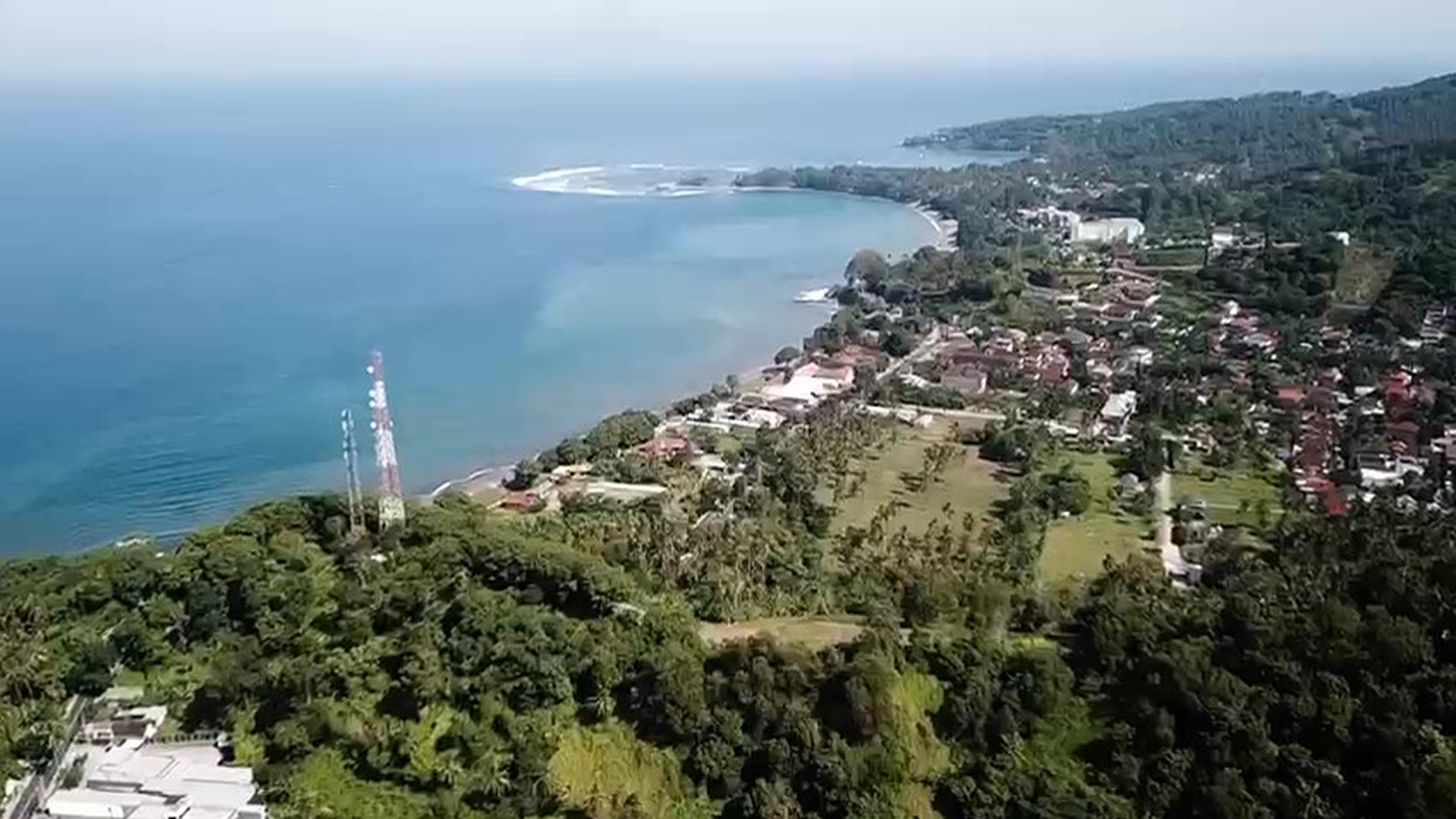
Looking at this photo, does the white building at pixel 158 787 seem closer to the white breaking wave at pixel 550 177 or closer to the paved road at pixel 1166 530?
the paved road at pixel 1166 530

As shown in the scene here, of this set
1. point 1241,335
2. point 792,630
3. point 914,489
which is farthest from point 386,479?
point 1241,335

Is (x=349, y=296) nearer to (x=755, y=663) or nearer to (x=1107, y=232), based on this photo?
(x=1107, y=232)

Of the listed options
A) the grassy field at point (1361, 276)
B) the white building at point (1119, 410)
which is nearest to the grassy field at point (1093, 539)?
the white building at point (1119, 410)

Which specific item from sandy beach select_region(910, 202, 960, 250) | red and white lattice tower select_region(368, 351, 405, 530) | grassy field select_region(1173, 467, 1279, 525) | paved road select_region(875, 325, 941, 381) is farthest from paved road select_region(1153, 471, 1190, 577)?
sandy beach select_region(910, 202, 960, 250)

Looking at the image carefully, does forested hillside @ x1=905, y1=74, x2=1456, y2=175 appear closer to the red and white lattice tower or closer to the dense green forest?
the dense green forest

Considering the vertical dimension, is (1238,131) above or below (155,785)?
above

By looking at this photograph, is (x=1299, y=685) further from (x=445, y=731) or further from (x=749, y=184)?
(x=749, y=184)
